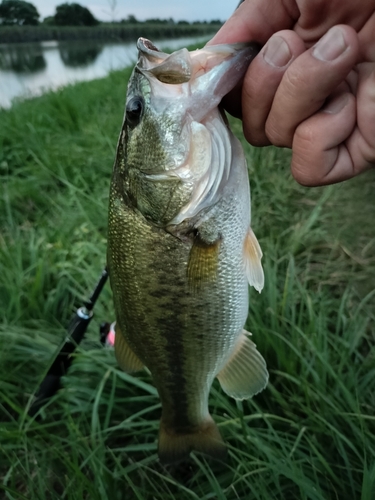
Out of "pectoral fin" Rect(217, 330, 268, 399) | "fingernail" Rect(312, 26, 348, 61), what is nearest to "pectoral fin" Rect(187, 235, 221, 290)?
"pectoral fin" Rect(217, 330, 268, 399)

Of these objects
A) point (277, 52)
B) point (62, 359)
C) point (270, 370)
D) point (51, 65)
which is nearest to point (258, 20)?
point (277, 52)

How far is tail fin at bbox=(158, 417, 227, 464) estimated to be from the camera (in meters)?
1.59

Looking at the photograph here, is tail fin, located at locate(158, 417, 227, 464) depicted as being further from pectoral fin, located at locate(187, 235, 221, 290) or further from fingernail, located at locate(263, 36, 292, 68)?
fingernail, located at locate(263, 36, 292, 68)

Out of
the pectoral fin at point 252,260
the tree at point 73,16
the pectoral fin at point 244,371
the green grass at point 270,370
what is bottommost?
the green grass at point 270,370

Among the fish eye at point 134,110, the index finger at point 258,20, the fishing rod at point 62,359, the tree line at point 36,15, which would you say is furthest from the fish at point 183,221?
the tree line at point 36,15

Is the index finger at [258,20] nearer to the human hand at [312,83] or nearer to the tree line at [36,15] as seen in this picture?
the human hand at [312,83]

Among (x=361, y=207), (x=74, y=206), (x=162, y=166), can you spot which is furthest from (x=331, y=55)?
(x=74, y=206)

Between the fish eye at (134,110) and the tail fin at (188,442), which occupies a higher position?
the fish eye at (134,110)

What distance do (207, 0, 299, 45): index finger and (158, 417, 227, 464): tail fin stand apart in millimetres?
1296

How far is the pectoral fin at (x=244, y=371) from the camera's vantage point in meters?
1.49

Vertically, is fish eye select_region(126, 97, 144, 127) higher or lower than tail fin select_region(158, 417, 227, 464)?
higher

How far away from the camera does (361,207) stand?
3.03 m

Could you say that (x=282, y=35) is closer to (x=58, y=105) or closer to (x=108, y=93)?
(x=58, y=105)

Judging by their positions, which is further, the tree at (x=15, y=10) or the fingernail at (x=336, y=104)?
the tree at (x=15, y=10)
